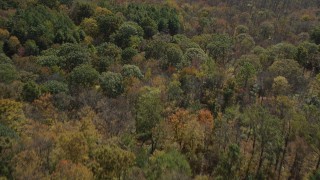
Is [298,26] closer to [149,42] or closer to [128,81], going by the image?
[149,42]

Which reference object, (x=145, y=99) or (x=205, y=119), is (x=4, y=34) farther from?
(x=205, y=119)

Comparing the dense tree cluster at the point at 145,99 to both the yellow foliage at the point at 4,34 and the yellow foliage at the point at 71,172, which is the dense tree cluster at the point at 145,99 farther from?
the yellow foliage at the point at 4,34

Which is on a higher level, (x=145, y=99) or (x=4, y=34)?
(x=4, y=34)

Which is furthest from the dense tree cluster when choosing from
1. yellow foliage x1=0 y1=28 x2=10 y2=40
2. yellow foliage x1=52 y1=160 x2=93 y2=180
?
yellow foliage x1=0 y1=28 x2=10 y2=40

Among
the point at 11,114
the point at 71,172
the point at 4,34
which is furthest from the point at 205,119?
the point at 4,34

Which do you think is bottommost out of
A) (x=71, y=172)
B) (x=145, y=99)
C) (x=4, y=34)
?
(x=145, y=99)

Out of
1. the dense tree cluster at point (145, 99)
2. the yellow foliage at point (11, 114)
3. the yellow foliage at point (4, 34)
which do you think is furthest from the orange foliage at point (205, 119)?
the yellow foliage at point (4, 34)

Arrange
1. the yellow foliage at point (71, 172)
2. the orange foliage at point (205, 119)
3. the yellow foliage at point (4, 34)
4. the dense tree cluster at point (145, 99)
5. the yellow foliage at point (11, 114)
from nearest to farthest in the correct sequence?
the yellow foliage at point (71, 172) → the dense tree cluster at point (145, 99) → the yellow foliage at point (11, 114) → the orange foliage at point (205, 119) → the yellow foliage at point (4, 34)

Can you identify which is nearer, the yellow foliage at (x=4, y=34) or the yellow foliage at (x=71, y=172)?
the yellow foliage at (x=71, y=172)
